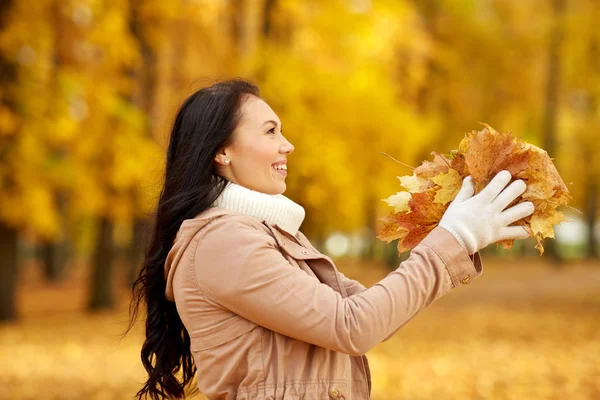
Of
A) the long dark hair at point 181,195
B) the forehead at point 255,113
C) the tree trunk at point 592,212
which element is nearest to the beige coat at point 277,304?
the long dark hair at point 181,195

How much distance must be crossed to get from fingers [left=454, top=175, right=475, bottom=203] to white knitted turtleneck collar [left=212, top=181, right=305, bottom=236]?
0.40 metres

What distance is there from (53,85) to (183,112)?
994 centimetres

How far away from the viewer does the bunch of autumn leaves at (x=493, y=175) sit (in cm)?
197

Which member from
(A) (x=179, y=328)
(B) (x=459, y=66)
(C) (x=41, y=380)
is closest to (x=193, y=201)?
(A) (x=179, y=328)

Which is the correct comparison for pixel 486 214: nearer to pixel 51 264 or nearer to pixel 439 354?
pixel 439 354

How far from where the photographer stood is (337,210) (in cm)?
1373

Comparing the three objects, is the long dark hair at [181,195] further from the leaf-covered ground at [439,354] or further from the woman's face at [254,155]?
the leaf-covered ground at [439,354]

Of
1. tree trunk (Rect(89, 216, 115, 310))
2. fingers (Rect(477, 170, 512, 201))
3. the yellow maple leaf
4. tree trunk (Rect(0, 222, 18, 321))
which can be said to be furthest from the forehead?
tree trunk (Rect(89, 216, 115, 310))

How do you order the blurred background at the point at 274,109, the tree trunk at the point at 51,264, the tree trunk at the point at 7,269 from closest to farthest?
1. the blurred background at the point at 274,109
2. the tree trunk at the point at 7,269
3. the tree trunk at the point at 51,264

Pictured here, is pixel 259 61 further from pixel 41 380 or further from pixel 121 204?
pixel 41 380

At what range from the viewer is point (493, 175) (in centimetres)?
199

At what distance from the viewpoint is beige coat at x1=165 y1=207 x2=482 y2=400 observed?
5.99 feet

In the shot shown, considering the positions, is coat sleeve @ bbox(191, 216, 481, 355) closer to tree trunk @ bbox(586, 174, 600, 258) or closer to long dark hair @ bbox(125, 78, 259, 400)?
long dark hair @ bbox(125, 78, 259, 400)

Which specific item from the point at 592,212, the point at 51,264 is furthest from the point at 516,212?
the point at 592,212
